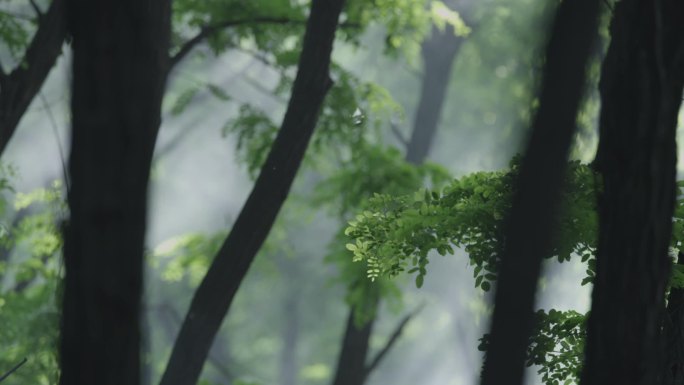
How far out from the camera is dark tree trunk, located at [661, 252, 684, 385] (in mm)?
5594

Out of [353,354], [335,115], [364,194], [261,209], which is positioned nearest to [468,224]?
[261,209]

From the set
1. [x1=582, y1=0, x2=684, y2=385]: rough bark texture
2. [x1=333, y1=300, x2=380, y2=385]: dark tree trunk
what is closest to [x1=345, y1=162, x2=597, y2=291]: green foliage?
[x1=582, y1=0, x2=684, y2=385]: rough bark texture

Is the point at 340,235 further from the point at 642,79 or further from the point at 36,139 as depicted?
the point at 36,139

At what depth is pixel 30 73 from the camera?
786cm

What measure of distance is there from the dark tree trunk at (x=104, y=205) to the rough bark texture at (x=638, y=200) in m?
2.18

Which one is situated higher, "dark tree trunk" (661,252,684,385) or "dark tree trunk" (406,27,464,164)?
"dark tree trunk" (406,27,464,164)

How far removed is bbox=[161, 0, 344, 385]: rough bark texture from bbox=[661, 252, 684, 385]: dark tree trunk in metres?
3.59

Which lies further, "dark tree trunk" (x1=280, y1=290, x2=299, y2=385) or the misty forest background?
"dark tree trunk" (x1=280, y1=290, x2=299, y2=385)

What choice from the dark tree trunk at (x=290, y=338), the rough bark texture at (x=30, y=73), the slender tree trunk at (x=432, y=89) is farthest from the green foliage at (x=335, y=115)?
the dark tree trunk at (x=290, y=338)

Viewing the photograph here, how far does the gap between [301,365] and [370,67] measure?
1473 centimetres

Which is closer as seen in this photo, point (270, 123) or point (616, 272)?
point (616, 272)

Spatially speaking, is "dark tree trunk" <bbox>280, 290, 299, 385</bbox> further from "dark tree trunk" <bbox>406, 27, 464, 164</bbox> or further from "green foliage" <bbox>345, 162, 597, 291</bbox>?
"green foliage" <bbox>345, 162, 597, 291</bbox>

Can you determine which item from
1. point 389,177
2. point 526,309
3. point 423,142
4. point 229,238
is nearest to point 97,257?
point 526,309

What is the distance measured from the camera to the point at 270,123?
417 inches
